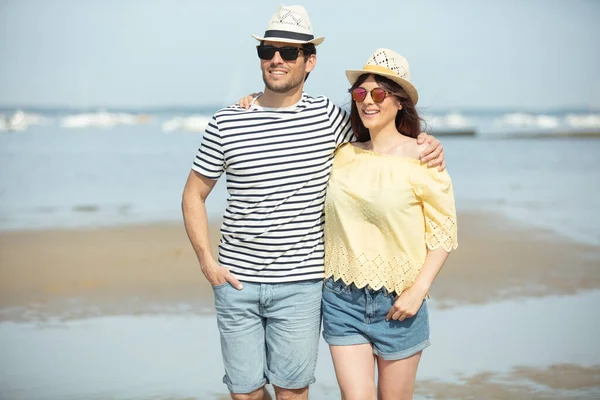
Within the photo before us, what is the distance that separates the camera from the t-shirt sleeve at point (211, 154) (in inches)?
→ 160

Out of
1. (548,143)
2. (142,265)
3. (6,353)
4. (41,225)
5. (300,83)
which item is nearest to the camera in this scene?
(300,83)

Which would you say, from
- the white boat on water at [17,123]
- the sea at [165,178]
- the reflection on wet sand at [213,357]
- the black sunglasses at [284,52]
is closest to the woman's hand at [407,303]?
the black sunglasses at [284,52]

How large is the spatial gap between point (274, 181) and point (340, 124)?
0.47 meters

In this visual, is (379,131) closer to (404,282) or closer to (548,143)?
(404,282)

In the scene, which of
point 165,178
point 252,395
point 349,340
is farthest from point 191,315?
point 165,178

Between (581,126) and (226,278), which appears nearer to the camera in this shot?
(226,278)

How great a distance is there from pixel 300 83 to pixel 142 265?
5.48m

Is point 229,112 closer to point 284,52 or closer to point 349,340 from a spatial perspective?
point 284,52

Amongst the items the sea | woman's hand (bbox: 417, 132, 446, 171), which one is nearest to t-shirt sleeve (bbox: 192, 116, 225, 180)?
woman's hand (bbox: 417, 132, 446, 171)

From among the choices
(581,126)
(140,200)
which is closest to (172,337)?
(140,200)

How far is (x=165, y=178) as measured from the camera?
643 inches

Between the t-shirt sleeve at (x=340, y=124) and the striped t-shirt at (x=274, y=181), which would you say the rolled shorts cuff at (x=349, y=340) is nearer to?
the striped t-shirt at (x=274, y=181)

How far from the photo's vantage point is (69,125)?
3525 cm

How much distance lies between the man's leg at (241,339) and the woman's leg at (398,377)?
2.00ft
